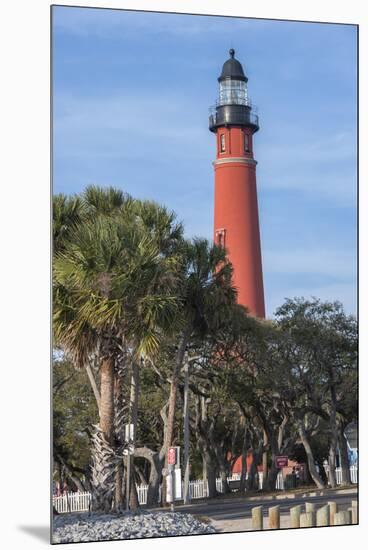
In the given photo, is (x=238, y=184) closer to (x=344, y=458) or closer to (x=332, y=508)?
(x=344, y=458)

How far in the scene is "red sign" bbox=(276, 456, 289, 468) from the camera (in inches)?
865

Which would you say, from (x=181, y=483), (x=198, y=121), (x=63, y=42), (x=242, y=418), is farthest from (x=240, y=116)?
(x=242, y=418)

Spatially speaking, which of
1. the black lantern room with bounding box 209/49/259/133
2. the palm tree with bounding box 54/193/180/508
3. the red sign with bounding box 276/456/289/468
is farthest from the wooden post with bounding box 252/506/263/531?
the black lantern room with bounding box 209/49/259/133

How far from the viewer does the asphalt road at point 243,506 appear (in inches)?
678

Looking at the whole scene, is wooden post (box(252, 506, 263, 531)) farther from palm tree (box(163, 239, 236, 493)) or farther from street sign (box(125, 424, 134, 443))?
palm tree (box(163, 239, 236, 493))

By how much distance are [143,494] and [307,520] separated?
2974 mm

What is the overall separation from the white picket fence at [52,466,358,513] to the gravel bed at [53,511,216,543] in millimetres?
343

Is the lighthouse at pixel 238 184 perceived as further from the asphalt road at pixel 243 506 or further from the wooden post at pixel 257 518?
the wooden post at pixel 257 518

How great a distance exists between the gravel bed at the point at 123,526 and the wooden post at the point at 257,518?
24.2 inches

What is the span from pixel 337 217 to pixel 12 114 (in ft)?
16.4

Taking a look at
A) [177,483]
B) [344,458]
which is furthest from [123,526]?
[344,458]

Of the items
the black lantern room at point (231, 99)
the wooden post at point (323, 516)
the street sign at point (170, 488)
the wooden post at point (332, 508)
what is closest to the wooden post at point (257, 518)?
the wooden post at point (323, 516)

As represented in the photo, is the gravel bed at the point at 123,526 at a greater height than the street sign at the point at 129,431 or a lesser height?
lesser

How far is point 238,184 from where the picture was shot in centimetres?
1920
